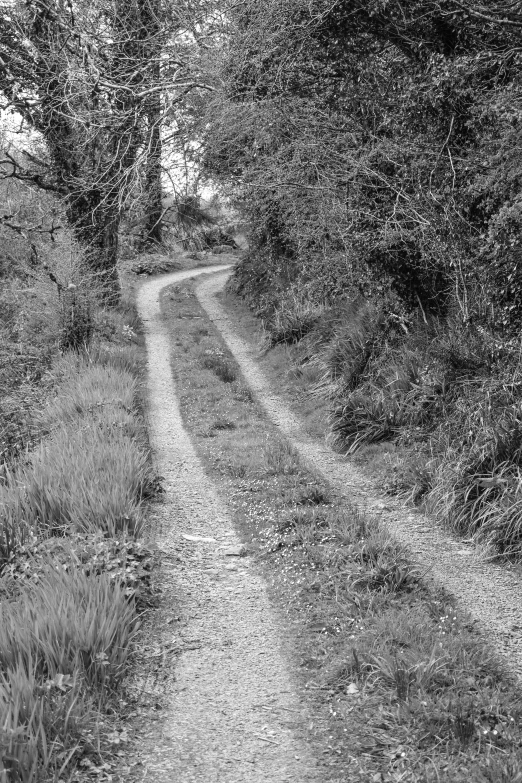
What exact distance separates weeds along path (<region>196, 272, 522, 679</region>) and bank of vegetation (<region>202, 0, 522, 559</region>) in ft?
0.87

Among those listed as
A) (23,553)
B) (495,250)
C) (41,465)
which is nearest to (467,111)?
(495,250)

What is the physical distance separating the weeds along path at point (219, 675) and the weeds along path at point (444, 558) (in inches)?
63.1

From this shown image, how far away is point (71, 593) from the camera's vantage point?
4.66m

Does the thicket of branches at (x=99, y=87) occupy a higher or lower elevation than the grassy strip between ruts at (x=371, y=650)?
higher

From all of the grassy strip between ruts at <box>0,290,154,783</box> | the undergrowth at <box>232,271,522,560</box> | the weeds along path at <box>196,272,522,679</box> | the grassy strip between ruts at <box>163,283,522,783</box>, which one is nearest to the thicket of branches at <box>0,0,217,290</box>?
the undergrowth at <box>232,271,522,560</box>

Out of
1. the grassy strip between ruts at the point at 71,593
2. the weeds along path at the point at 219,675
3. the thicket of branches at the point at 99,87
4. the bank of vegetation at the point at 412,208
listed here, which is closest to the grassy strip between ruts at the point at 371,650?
the weeds along path at the point at 219,675

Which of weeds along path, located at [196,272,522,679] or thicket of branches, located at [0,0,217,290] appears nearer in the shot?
weeds along path, located at [196,272,522,679]

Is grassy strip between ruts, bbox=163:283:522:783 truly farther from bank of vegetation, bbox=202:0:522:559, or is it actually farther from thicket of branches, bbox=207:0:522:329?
thicket of branches, bbox=207:0:522:329

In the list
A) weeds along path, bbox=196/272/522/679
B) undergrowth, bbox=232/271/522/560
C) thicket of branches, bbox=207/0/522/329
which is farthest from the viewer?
thicket of branches, bbox=207/0/522/329

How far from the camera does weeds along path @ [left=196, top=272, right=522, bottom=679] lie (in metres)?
5.51

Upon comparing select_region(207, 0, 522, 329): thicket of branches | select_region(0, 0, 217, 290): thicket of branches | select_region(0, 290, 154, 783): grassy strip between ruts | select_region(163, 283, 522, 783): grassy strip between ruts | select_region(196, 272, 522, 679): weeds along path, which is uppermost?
select_region(0, 0, 217, 290): thicket of branches

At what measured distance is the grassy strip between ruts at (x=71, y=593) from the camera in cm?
362

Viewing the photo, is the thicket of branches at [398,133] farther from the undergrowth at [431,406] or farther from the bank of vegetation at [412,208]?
the undergrowth at [431,406]

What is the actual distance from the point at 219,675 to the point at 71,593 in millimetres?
1088
